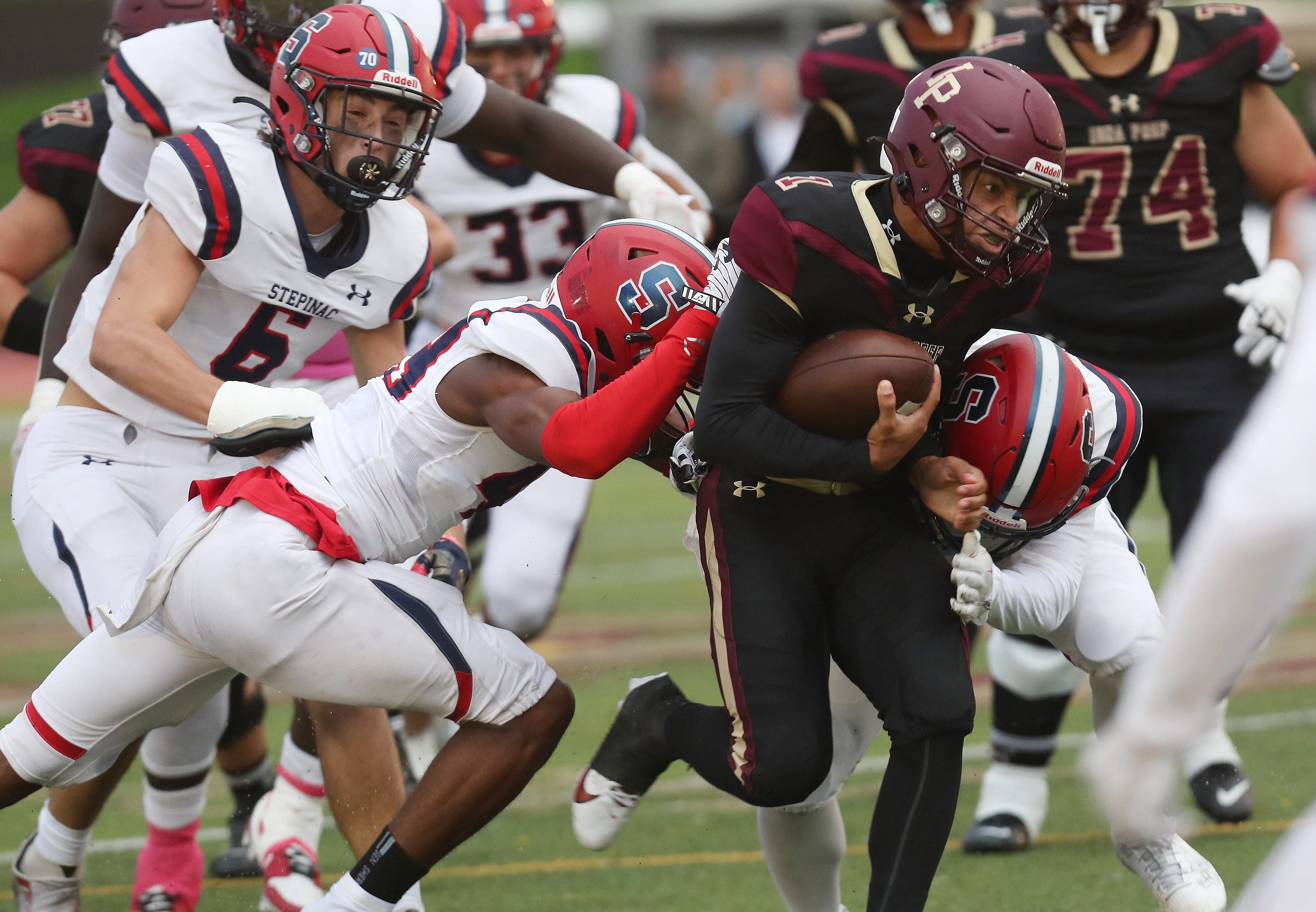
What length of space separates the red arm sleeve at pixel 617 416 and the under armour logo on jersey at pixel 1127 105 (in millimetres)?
2094

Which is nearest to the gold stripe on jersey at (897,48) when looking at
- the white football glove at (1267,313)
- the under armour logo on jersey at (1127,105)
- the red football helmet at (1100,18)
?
the red football helmet at (1100,18)

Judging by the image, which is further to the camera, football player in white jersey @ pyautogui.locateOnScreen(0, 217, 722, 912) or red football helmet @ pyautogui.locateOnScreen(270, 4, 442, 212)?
red football helmet @ pyautogui.locateOnScreen(270, 4, 442, 212)

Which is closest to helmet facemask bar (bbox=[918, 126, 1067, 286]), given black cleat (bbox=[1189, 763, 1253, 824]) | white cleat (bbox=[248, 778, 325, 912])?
black cleat (bbox=[1189, 763, 1253, 824])

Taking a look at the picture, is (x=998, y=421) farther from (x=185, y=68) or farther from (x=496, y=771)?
(x=185, y=68)

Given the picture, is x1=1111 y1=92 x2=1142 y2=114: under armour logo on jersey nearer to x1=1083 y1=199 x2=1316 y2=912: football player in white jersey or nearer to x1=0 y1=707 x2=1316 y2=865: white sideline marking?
x1=0 y1=707 x2=1316 y2=865: white sideline marking

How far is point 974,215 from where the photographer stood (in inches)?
125

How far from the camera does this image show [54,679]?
3.43 m

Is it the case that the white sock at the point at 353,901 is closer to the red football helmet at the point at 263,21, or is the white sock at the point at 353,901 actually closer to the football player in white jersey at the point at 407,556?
the football player in white jersey at the point at 407,556

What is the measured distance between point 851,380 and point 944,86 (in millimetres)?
605

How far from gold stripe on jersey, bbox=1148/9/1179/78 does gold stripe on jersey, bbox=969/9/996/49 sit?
0.54 m

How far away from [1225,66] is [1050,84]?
1.57 feet

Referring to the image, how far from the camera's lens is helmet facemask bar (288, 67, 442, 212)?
145 inches

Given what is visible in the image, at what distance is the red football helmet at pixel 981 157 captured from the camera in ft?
10.5

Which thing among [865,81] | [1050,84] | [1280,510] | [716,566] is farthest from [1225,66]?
[1280,510]
